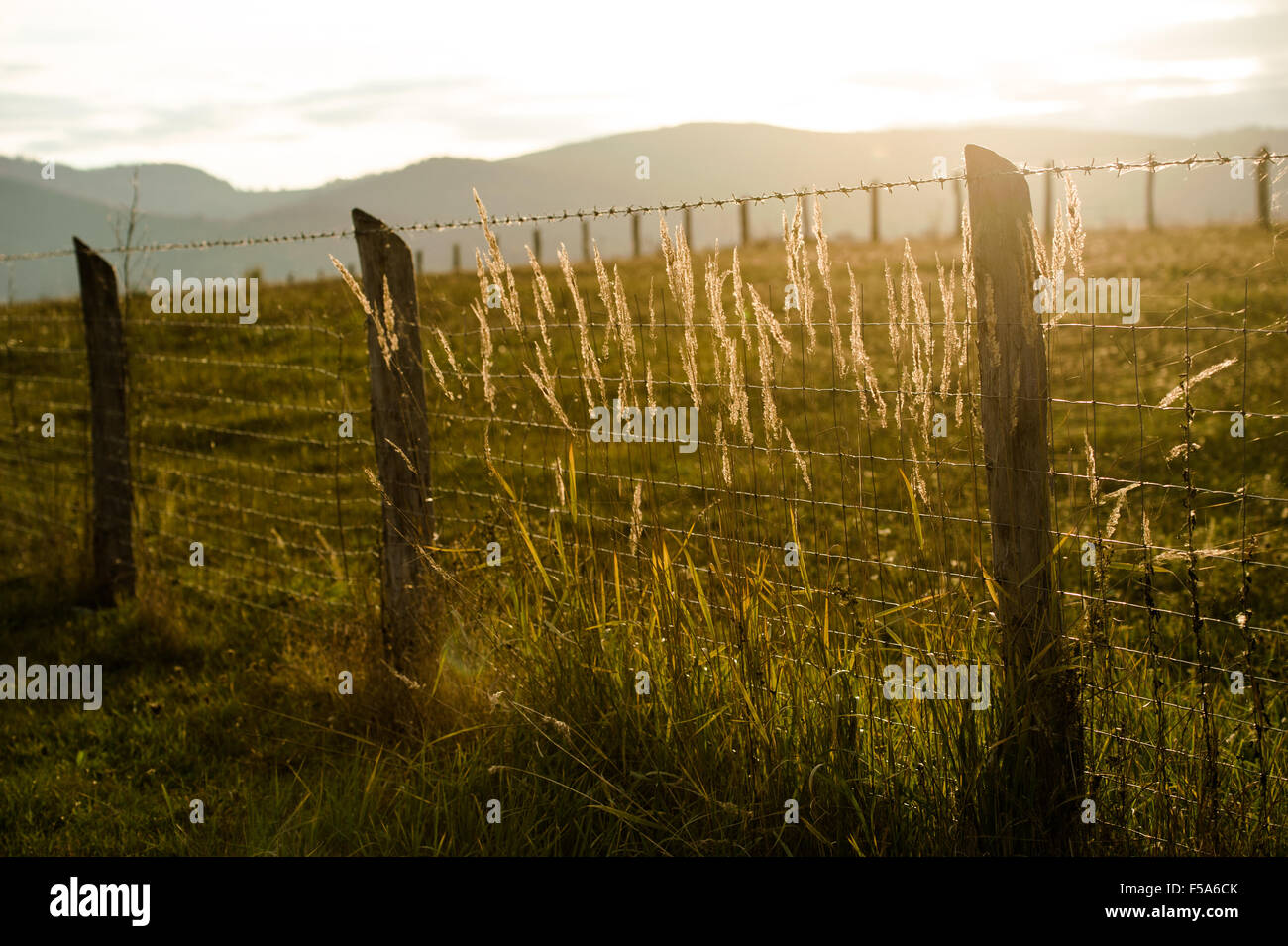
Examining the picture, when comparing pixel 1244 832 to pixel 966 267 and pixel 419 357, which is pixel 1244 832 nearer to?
pixel 966 267

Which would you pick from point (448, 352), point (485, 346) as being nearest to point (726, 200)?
point (485, 346)

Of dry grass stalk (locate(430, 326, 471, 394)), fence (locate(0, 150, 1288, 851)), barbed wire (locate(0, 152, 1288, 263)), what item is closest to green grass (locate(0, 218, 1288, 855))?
fence (locate(0, 150, 1288, 851))

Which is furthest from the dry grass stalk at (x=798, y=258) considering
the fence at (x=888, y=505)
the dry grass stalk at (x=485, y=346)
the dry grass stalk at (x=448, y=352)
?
the dry grass stalk at (x=448, y=352)

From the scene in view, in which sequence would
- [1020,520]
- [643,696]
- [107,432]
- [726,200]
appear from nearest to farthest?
[1020,520] < [643,696] < [726,200] < [107,432]

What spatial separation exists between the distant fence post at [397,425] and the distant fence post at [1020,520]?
98.7 inches

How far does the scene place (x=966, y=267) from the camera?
2951 millimetres

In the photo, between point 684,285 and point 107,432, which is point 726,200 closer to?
point 684,285

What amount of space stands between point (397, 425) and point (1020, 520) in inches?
110

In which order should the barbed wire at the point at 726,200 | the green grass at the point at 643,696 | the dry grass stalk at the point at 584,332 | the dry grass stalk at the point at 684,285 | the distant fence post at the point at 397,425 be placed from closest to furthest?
1. the barbed wire at the point at 726,200
2. the green grass at the point at 643,696
3. the dry grass stalk at the point at 684,285
4. the dry grass stalk at the point at 584,332
5. the distant fence post at the point at 397,425

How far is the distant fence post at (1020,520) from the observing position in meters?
2.88

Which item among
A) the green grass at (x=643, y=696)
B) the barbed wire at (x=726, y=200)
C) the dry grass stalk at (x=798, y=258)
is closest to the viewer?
the barbed wire at (x=726, y=200)

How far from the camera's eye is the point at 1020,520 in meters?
3.01

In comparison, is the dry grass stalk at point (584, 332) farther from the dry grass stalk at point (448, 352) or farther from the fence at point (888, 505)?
the dry grass stalk at point (448, 352)

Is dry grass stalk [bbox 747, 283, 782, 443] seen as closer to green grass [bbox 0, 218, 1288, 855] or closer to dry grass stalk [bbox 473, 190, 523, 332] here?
green grass [bbox 0, 218, 1288, 855]
